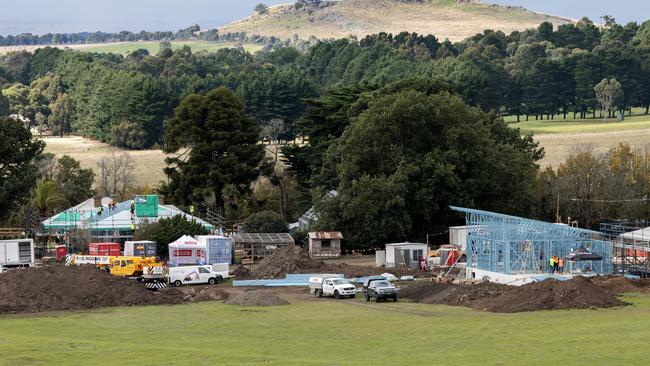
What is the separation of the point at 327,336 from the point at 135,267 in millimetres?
28658

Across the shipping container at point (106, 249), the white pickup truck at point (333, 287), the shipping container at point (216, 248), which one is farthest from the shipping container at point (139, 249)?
the white pickup truck at point (333, 287)

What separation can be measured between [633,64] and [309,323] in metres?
159

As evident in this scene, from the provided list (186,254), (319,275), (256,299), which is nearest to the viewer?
(256,299)

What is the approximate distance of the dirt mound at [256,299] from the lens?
56500 mm

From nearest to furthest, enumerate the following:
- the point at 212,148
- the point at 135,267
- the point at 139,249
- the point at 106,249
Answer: the point at 135,267 < the point at 139,249 < the point at 106,249 < the point at 212,148

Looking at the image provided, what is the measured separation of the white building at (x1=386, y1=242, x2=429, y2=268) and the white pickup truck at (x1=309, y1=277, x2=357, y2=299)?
15830 mm

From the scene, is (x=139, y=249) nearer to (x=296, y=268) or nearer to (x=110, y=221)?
(x=110, y=221)

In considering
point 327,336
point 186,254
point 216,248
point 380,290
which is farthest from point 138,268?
point 327,336

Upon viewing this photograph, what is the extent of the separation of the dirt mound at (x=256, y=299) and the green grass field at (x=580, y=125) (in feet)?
359

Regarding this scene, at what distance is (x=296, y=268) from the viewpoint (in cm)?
7306

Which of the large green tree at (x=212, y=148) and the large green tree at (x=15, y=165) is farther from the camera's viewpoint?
the large green tree at (x=212, y=148)

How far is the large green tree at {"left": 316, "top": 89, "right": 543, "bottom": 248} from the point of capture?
85.5m

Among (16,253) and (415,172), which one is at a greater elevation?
(415,172)

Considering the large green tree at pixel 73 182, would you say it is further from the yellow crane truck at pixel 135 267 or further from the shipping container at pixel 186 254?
the yellow crane truck at pixel 135 267
